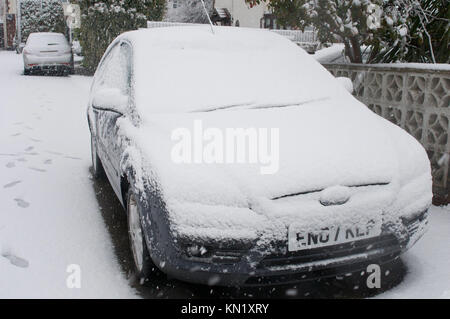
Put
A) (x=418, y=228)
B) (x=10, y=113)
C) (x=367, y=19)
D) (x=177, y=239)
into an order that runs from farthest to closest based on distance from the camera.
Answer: (x=10, y=113)
(x=367, y=19)
(x=418, y=228)
(x=177, y=239)

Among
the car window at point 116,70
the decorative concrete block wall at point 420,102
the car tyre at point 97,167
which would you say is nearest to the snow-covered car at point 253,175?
the car window at point 116,70

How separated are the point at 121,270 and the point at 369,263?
160cm

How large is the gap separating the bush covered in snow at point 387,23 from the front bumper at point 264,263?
355 cm

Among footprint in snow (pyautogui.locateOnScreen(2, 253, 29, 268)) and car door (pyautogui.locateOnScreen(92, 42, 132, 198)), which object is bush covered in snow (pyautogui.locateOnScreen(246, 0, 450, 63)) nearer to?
car door (pyautogui.locateOnScreen(92, 42, 132, 198))

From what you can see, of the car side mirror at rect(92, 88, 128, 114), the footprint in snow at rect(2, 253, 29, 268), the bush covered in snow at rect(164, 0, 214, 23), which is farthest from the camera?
A: the bush covered in snow at rect(164, 0, 214, 23)

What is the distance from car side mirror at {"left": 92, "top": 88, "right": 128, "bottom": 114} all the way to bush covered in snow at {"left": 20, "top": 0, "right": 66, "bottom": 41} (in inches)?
1208

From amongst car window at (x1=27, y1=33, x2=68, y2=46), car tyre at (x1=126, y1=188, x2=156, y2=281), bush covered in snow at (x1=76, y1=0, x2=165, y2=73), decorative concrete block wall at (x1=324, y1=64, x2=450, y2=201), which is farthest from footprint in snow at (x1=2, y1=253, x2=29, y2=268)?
car window at (x1=27, y1=33, x2=68, y2=46)

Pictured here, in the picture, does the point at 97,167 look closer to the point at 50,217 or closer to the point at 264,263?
the point at 50,217

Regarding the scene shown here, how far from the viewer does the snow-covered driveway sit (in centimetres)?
325

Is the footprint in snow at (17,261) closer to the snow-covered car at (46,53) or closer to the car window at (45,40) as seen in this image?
the snow-covered car at (46,53)

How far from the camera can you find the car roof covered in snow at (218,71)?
11.9 ft
